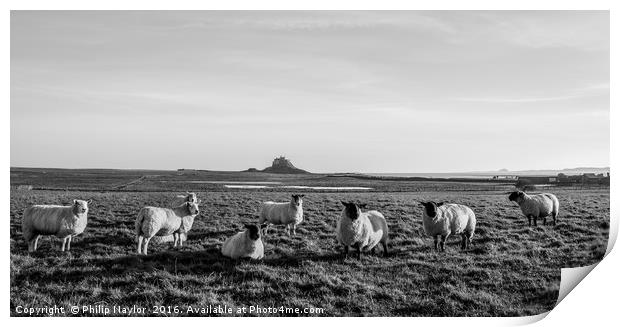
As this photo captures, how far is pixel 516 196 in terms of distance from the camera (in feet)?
22.8

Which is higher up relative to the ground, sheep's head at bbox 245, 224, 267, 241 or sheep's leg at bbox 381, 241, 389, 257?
sheep's head at bbox 245, 224, 267, 241

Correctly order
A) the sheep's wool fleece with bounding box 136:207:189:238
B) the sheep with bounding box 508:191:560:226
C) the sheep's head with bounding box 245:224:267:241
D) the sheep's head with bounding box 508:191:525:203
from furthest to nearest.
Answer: the sheep's head with bounding box 508:191:525:203 < the sheep with bounding box 508:191:560:226 < the sheep's wool fleece with bounding box 136:207:189:238 < the sheep's head with bounding box 245:224:267:241

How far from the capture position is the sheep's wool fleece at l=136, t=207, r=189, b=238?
19.3ft

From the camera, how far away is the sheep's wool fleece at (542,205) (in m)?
6.27

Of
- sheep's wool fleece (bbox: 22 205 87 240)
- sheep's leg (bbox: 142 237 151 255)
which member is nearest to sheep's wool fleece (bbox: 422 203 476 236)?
sheep's leg (bbox: 142 237 151 255)

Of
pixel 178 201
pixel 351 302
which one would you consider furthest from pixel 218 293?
pixel 178 201

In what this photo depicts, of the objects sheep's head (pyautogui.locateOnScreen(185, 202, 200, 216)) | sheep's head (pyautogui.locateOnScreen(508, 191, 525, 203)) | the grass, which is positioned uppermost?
sheep's head (pyautogui.locateOnScreen(508, 191, 525, 203))

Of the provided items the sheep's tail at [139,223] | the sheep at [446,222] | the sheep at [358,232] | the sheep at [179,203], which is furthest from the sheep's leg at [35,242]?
the sheep at [446,222]

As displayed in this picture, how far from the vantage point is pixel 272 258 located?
18.9 feet

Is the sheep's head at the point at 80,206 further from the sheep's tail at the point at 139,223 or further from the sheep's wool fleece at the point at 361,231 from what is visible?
the sheep's wool fleece at the point at 361,231

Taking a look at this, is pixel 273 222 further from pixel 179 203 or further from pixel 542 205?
pixel 542 205

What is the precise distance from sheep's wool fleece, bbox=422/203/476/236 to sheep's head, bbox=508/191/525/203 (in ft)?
2.82

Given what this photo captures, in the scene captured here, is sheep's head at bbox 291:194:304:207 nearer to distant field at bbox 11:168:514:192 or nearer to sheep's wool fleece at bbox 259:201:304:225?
sheep's wool fleece at bbox 259:201:304:225

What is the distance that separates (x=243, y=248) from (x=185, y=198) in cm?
162
